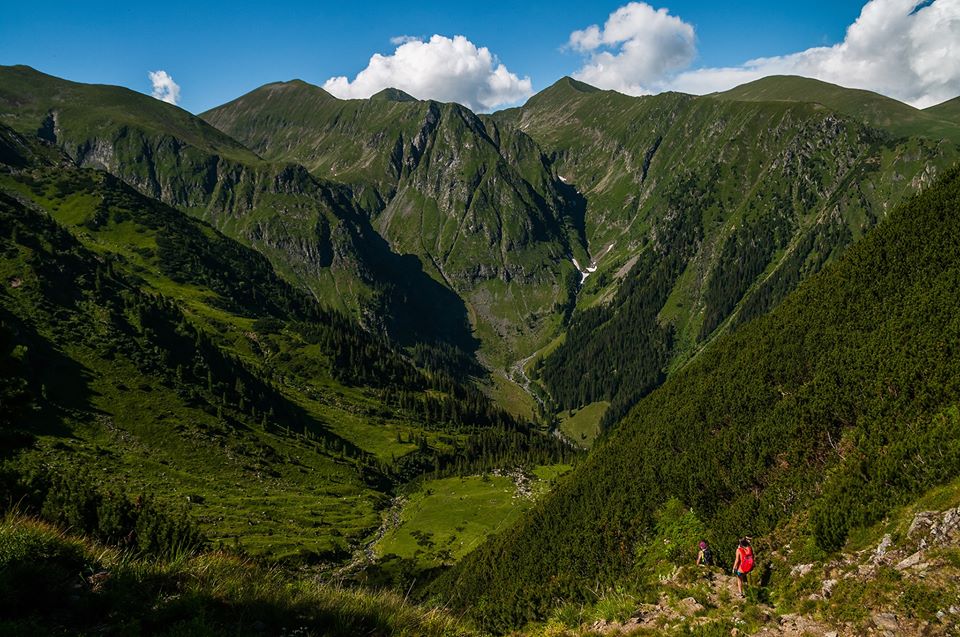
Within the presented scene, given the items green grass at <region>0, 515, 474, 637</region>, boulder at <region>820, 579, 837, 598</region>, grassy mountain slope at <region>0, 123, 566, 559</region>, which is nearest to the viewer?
green grass at <region>0, 515, 474, 637</region>

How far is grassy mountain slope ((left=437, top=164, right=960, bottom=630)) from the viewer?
80.9 feet

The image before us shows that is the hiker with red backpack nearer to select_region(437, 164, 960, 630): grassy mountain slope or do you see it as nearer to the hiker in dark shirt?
the hiker in dark shirt

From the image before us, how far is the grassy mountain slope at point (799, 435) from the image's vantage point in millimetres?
24672

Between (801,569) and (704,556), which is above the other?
(801,569)

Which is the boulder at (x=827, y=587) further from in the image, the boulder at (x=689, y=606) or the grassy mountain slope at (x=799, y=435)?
the boulder at (x=689, y=606)

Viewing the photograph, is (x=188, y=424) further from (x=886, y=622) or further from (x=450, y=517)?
(x=886, y=622)

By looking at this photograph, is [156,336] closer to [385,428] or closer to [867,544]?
[385,428]

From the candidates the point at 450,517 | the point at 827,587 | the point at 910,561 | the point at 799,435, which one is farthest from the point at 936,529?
the point at 450,517

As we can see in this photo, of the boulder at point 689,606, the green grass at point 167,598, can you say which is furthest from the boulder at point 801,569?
the green grass at point 167,598

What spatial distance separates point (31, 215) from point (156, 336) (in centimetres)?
9656

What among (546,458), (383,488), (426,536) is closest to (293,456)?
(383,488)

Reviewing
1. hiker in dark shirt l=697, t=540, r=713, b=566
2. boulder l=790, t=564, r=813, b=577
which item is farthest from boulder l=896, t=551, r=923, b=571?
hiker in dark shirt l=697, t=540, r=713, b=566

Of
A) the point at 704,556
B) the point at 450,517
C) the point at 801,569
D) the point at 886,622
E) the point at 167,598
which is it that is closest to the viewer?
the point at 167,598

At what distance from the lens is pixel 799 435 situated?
117 ft
